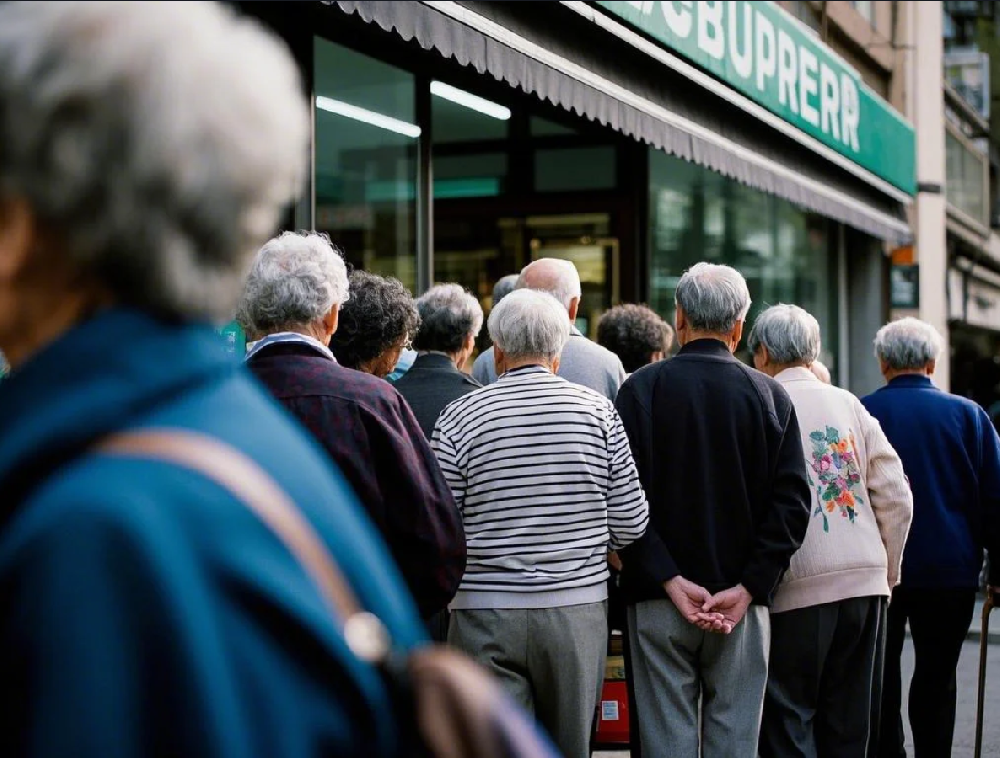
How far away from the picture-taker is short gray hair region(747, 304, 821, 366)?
5.48 m

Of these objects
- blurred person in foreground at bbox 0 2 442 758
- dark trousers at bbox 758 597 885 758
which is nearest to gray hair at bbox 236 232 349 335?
blurred person in foreground at bbox 0 2 442 758

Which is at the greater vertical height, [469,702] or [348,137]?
Answer: [348,137]

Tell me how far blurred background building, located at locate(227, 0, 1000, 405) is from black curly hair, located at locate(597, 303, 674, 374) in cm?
124

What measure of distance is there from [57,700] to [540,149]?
10.1 metres

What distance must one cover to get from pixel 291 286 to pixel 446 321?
53.4 inches

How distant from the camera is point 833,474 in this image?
17.5 ft

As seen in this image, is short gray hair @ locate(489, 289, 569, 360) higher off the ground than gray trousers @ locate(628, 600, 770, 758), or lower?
higher

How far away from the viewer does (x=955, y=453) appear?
20.1 ft

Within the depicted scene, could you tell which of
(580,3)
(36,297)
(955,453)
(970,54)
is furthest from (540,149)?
(970,54)

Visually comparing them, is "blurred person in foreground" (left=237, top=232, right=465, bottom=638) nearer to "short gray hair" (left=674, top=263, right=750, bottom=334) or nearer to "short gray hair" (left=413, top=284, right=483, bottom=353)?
"short gray hair" (left=413, top=284, right=483, bottom=353)

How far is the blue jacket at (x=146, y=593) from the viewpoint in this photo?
103 cm

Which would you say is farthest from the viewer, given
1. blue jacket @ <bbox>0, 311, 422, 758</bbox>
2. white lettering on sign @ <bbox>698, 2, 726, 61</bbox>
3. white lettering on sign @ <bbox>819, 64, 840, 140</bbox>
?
white lettering on sign @ <bbox>819, 64, 840, 140</bbox>

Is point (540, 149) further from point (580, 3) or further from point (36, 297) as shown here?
point (36, 297)

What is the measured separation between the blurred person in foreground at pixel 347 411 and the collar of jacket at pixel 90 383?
7.48ft
